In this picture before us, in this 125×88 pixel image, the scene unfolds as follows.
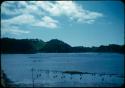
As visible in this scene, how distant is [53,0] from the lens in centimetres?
264

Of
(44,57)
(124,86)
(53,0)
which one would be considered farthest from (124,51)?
(44,57)

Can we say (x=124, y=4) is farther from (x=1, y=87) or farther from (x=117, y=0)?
(x=1, y=87)

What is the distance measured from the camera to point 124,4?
2688 millimetres

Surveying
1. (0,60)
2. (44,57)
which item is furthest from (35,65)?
(0,60)

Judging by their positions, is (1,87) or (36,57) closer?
(1,87)

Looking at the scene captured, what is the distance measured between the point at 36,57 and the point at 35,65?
36.3 feet

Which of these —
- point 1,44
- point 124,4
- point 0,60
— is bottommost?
point 0,60

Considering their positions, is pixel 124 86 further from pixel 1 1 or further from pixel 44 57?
pixel 44 57

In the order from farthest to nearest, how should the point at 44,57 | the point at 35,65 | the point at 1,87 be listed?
the point at 44,57 → the point at 35,65 → the point at 1,87

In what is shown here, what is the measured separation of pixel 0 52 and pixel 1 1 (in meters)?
0.63

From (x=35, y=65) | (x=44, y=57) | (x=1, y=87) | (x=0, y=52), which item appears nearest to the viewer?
(x=0, y=52)

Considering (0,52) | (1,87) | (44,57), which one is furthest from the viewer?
(44,57)

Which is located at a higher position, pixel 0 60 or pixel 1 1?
pixel 1 1

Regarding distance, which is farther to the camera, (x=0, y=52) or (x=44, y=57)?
(x=44, y=57)
